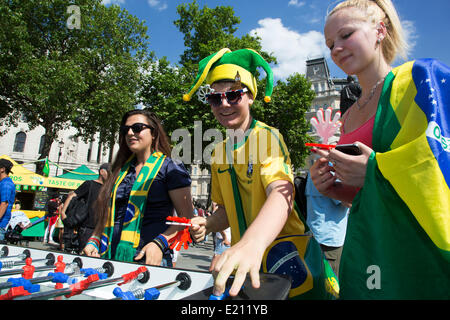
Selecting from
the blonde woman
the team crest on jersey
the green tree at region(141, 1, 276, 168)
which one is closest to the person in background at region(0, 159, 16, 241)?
the team crest on jersey

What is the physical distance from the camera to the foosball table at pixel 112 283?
0.90 metres

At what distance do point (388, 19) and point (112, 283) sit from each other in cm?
181

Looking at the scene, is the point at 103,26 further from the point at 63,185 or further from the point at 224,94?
the point at 224,94

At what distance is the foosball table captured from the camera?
35.5 inches

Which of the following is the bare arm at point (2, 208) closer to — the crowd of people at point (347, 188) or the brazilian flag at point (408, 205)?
the crowd of people at point (347, 188)

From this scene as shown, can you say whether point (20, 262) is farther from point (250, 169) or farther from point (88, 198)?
point (88, 198)

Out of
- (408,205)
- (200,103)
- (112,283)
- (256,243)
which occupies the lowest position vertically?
(112,283)

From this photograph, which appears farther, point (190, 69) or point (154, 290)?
point (190, 69)

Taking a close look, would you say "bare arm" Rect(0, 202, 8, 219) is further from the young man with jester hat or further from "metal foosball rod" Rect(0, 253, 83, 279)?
the young man with jester hat

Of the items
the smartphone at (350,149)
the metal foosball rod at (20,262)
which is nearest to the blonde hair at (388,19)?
the smartphone at (350,149)

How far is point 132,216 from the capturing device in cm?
223

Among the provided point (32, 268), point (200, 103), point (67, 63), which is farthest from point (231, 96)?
point (67, 63)

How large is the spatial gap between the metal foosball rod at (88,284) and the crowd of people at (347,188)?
32 cm
